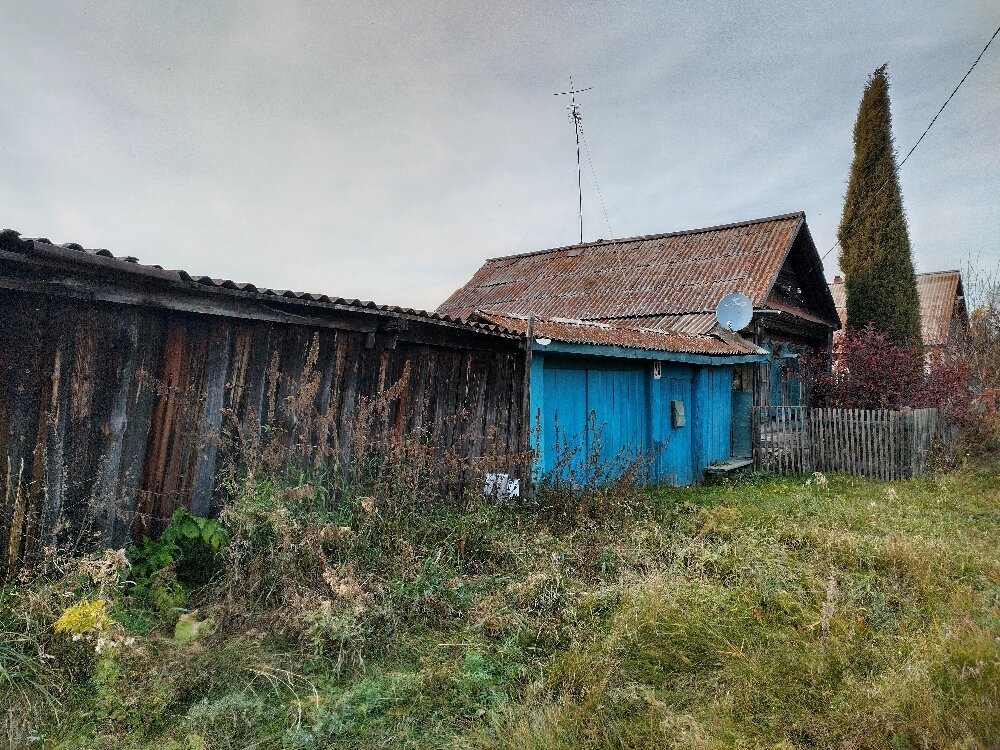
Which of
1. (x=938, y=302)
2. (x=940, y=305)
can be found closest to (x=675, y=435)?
(x=940, y=305)

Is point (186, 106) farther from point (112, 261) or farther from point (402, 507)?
point (402, 507)

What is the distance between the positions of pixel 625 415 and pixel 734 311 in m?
3.88

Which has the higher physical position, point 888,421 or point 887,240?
point 887,240

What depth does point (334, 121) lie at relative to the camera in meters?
9.62

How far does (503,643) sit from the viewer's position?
137 inches

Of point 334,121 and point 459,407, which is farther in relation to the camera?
point 334,121

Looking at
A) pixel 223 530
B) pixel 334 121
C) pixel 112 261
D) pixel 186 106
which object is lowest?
pixel 223 530

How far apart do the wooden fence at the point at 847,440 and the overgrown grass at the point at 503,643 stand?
526cm

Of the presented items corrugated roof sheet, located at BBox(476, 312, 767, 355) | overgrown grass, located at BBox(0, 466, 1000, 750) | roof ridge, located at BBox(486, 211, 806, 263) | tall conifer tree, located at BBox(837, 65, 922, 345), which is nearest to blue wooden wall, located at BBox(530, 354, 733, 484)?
corrugated roof sheet, located at BBox(476, 312, 767, 355)

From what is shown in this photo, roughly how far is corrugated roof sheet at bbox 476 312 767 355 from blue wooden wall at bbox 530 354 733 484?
354 mm

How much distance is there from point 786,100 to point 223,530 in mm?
11888

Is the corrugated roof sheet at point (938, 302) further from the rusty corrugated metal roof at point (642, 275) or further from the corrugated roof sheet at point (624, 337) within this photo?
the corrugated roof sheet at point (624, 337)

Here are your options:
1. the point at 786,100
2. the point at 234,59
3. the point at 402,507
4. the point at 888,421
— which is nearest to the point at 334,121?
the point at 234,59

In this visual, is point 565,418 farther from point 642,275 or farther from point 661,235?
point 661,235
